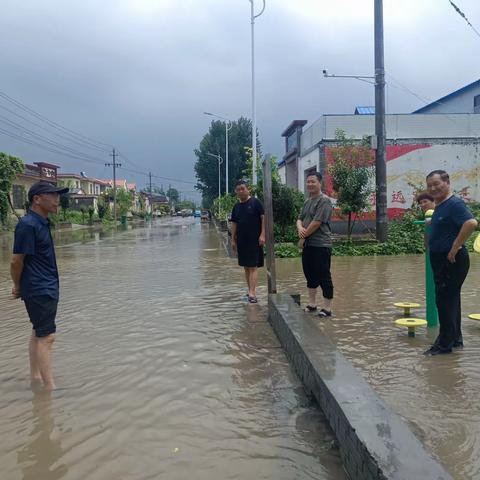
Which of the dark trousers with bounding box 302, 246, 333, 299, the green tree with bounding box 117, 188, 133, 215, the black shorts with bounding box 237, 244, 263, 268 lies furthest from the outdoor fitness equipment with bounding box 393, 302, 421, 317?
the green tree with bounding box 117, 188, 133, 215

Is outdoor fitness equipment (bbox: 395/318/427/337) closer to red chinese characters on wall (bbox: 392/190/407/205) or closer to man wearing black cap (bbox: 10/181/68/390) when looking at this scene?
man wearing black cap (bbox: 10/181/68/390)

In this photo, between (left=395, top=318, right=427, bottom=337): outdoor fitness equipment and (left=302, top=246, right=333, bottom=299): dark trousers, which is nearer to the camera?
(left=395, top=318, right=427, bottom=337): outdoor fitness equipment

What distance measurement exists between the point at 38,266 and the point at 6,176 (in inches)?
1226

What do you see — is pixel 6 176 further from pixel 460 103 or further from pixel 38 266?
pixel 38 266

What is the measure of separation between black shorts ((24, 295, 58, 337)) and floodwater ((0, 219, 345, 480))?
0.50 metres

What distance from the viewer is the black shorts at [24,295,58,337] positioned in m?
4.00

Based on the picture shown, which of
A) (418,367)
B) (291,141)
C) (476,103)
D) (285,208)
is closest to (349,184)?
(285,208)

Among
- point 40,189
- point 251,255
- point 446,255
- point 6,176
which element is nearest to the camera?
point 40,189

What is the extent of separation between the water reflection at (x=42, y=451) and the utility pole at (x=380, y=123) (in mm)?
12988

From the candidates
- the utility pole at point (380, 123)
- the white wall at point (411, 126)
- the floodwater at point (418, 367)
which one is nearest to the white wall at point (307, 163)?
the white wall at point (411, 126)

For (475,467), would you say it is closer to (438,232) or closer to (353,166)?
(438,232)

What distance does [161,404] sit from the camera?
3.92 m

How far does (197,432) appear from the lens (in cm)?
345

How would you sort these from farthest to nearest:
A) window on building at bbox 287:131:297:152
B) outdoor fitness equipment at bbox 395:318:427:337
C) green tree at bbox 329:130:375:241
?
window on building at bbox 287:131:297:152, green tree at bbox 329:130:375:241, outdoor fitness equipment at bbox 395:318:427:337
